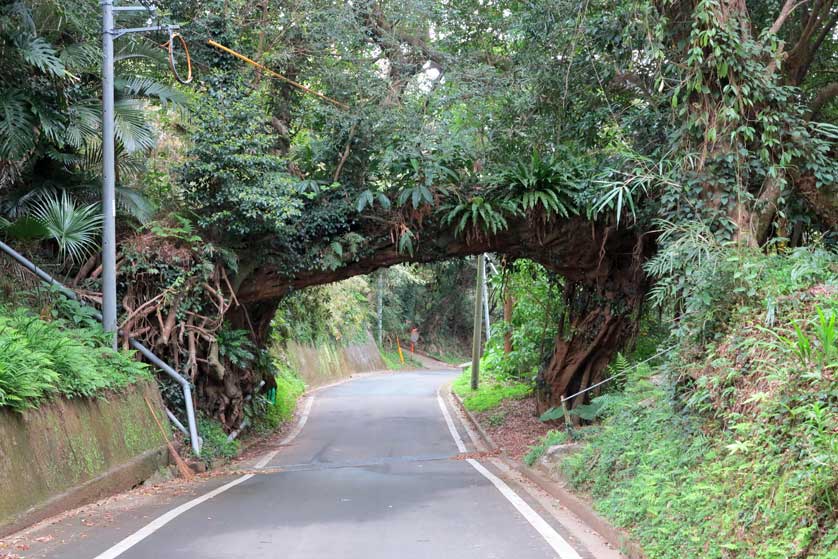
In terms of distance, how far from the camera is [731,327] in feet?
24.3

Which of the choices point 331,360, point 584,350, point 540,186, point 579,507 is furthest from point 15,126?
point 331,360

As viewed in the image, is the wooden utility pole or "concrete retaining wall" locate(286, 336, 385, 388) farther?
"concrete retaining wall" locate(286, 336, 385, 388)

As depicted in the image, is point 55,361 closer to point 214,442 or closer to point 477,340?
point 214,442

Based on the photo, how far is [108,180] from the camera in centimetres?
1134

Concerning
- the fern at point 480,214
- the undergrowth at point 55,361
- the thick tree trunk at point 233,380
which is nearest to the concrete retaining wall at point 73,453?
the undergrowth at point 55,361

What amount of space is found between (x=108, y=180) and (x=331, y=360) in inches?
1178

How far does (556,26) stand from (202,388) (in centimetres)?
991

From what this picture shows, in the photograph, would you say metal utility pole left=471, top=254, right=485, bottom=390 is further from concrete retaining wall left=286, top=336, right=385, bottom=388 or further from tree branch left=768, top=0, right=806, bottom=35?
tree branch left=768, top=0, right=806, bottom=35

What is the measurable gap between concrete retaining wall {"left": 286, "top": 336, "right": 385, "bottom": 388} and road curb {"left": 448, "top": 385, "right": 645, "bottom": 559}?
21.0 metres

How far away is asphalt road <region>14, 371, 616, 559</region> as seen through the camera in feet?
21.7

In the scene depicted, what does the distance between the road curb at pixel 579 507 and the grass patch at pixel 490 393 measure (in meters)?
8.02

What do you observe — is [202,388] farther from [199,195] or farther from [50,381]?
[50,381]

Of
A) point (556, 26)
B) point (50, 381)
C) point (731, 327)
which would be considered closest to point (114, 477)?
point (50, 381)

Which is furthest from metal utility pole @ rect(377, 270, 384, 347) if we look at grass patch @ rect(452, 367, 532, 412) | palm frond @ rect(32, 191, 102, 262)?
palm frond @ rect(32, 191, 102, 262)
